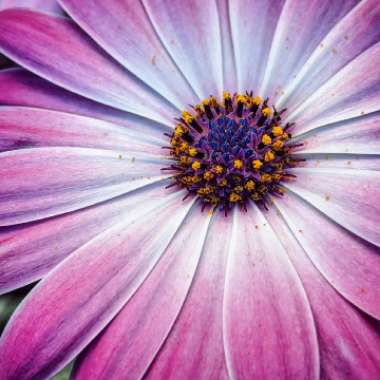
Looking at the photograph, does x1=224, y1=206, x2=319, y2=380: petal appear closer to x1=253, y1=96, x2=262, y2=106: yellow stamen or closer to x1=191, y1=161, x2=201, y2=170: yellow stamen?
x1=191, y1=161, x2=201, y2=170: yellow stamen

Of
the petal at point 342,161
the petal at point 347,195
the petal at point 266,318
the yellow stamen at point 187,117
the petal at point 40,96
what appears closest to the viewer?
the petal at point 266,318

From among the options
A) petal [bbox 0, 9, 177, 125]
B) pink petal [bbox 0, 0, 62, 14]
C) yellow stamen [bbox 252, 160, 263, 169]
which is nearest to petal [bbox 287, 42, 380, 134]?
yellow stamen [bbox 252, 160, 263, 169]

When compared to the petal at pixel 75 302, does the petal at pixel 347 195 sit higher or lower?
higher

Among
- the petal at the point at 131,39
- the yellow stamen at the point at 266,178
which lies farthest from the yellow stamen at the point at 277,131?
the petal at the point at 131,39

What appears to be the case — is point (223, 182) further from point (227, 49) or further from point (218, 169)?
point (227, 49)

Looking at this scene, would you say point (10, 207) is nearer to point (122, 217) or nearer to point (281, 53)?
point (122, 217)

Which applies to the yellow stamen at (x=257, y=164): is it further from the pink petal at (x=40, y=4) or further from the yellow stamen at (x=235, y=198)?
the pink petal at (x=40, y=4)

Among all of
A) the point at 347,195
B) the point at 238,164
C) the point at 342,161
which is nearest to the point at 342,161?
the point at 342,161

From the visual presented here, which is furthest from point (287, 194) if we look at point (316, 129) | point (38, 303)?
point (38, 303)
